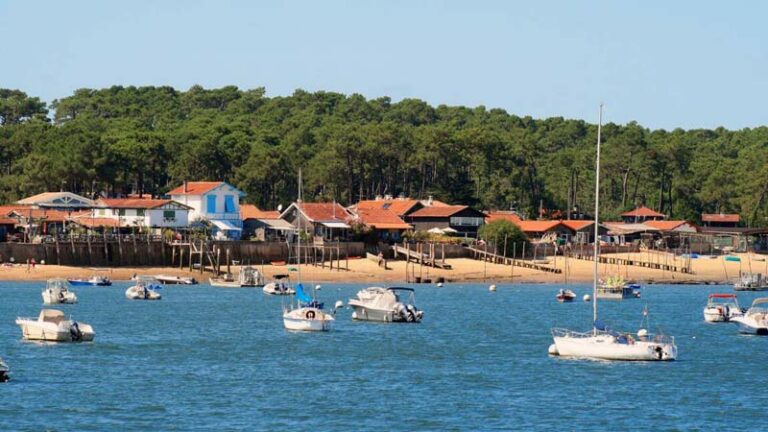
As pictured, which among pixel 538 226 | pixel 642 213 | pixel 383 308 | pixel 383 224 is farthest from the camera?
pixel 642 213

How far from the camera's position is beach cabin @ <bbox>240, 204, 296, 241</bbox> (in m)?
136

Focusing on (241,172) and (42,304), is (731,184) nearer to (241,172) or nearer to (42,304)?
(241,172)

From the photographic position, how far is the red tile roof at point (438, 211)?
147 metres

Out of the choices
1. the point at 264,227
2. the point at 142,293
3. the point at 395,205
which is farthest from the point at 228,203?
the point at 142,293

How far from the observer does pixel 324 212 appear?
454 ft

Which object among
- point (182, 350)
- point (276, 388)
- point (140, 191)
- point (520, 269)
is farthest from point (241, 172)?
point (276, 388)

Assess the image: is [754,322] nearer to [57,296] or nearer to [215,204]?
[57,296]

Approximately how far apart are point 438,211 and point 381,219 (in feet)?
29.9

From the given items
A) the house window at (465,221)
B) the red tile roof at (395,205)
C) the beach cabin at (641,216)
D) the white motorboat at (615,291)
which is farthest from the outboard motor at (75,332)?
the beach cabin at (641,216)

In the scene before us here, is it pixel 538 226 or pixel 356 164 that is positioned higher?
pixel 356 164

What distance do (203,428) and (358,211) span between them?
9852 centimetres

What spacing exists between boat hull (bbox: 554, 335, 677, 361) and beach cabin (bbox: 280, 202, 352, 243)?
71900 mm

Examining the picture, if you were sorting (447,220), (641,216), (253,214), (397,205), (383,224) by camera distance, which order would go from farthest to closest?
(641,216)
(397,205)
(447,220)
(253,214)
(383,224)

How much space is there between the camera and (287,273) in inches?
4818
